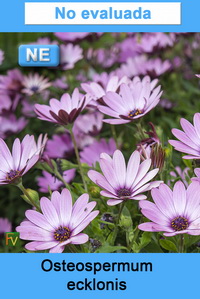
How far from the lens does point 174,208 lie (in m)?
0.68

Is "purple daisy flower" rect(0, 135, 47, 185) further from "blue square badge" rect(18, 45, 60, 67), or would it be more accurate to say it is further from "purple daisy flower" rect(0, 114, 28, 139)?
"purple daisy flower" rect(0, 114, 28, 139)

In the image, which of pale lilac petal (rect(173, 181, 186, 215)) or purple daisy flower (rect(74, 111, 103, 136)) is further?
purple daisy flower (rect(74, 111, 103, 136))

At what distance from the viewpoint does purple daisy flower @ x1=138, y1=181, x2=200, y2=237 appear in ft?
2.13

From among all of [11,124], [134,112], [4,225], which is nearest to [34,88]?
[11,124]

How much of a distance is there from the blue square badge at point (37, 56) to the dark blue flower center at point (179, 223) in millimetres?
422

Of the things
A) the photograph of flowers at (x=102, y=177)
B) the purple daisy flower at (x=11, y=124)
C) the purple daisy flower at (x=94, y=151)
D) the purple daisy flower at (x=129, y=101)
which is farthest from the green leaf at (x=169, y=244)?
the purple daisy flower at (x=11, y=124)

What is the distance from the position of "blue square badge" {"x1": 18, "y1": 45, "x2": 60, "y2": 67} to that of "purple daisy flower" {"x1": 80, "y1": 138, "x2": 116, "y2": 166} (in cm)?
25

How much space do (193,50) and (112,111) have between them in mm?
972

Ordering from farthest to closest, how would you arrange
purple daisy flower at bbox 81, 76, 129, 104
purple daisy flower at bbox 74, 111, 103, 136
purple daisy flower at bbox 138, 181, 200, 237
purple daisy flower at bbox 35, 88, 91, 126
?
1. purple daisy flower at bbox 74, 111, 103, 136
2. purple daisy flower at bbox 81, 76, 129, 104
3. purple daisy flower at bbox 35, 88, 91, 126
4. purple daisy flower at bbox 138, 181, 200, 237

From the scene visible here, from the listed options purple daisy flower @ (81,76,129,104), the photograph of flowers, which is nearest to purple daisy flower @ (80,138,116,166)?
the photograph of flowers

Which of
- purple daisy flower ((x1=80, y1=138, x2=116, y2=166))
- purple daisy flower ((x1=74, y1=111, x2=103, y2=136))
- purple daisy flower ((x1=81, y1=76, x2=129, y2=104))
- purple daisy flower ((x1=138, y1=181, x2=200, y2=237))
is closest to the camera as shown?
purple daisy flower ((x1=138, y1=181, x2=200, y2=237))

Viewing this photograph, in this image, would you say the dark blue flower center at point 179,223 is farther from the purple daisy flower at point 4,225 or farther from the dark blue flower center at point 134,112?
the purple daisy flower at point 4,225

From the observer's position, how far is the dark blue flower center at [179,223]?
2.14 feet
